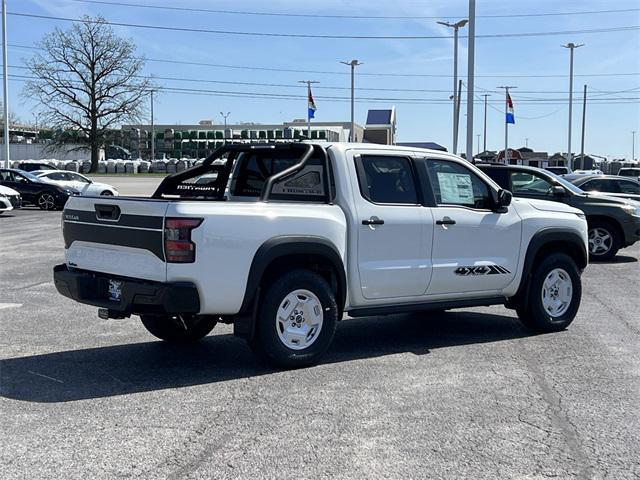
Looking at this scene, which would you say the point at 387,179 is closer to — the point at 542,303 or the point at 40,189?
the point at 542,303

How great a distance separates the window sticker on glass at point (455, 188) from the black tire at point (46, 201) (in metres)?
22.2

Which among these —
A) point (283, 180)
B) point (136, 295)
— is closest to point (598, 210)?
point (283, 180)

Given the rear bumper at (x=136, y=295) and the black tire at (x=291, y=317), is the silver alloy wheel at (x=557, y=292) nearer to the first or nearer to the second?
the black tire at (x=291, y=317)

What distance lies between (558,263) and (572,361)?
5.33 ft

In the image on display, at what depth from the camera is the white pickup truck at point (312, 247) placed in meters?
5.80

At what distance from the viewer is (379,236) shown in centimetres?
678

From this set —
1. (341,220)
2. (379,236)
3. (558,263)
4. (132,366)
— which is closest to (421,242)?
(379,236)

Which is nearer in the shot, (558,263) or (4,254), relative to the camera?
(558,263)

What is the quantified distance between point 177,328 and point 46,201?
2154 cm

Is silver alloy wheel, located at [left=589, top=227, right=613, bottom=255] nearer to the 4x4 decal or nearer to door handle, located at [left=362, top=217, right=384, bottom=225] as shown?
the 4x4 decal

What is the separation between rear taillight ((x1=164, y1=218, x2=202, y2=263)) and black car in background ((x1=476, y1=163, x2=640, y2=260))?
9609 mm

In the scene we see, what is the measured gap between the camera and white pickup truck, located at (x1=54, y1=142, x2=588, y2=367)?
229 inches

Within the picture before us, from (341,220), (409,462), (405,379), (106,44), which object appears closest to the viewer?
(409,462)

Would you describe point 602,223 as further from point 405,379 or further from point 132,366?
point 132,366
